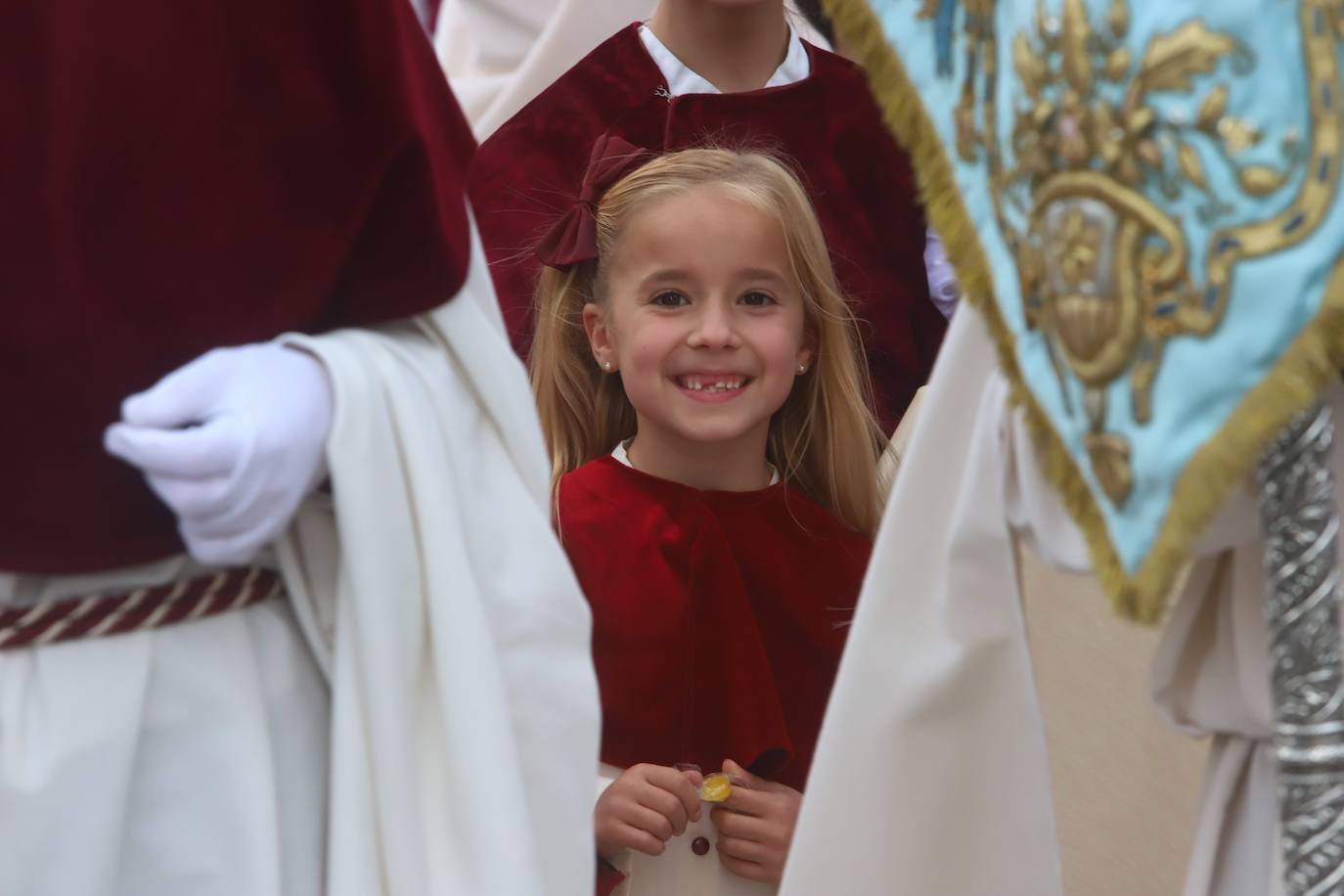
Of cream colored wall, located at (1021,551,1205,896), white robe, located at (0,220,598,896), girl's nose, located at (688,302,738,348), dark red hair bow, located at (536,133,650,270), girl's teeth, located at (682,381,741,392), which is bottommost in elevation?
cream colored wall, located at (1021,551,1205,896)

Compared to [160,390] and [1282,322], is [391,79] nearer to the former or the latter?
[160,390]

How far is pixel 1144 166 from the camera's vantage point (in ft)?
5.42

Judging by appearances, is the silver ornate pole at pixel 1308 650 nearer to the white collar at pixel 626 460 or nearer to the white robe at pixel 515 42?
the white collar at pixel 626 460

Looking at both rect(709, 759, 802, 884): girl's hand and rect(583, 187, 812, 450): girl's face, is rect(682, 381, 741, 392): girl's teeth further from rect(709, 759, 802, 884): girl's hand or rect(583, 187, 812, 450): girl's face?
rect(709, 759, 802, 884): girl's hand

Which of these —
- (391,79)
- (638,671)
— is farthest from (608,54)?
(391,79)

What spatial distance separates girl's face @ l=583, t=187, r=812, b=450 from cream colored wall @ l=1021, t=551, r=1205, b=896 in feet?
2.99

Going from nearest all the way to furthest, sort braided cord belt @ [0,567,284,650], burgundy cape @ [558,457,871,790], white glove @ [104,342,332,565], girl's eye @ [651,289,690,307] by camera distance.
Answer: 1. white glove @ [104,342,332,565]
2. braided cord belt @ [0,567,284,650]
3. burgundy cape @ [558,457,871,790]
4. girl's eye @ [651,289,690,307]

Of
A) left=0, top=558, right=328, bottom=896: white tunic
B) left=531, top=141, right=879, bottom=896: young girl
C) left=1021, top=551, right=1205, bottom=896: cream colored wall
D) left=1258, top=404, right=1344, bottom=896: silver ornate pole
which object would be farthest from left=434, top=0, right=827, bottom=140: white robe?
left=1258, top=404, right=1344, bottom=896: silver ornate pole

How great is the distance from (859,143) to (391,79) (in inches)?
52.9

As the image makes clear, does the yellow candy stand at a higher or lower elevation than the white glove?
lower

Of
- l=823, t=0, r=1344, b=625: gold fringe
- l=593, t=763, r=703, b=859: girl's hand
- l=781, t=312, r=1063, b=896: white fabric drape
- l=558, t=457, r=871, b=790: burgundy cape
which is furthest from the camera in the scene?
l=558, t=457, r=871, b=790: burgundy cape

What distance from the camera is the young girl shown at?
2666mm

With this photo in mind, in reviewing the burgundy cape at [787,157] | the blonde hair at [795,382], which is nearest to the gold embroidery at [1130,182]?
the blonde hair at [795,382]

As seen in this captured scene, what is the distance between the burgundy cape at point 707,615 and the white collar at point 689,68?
0.68m
